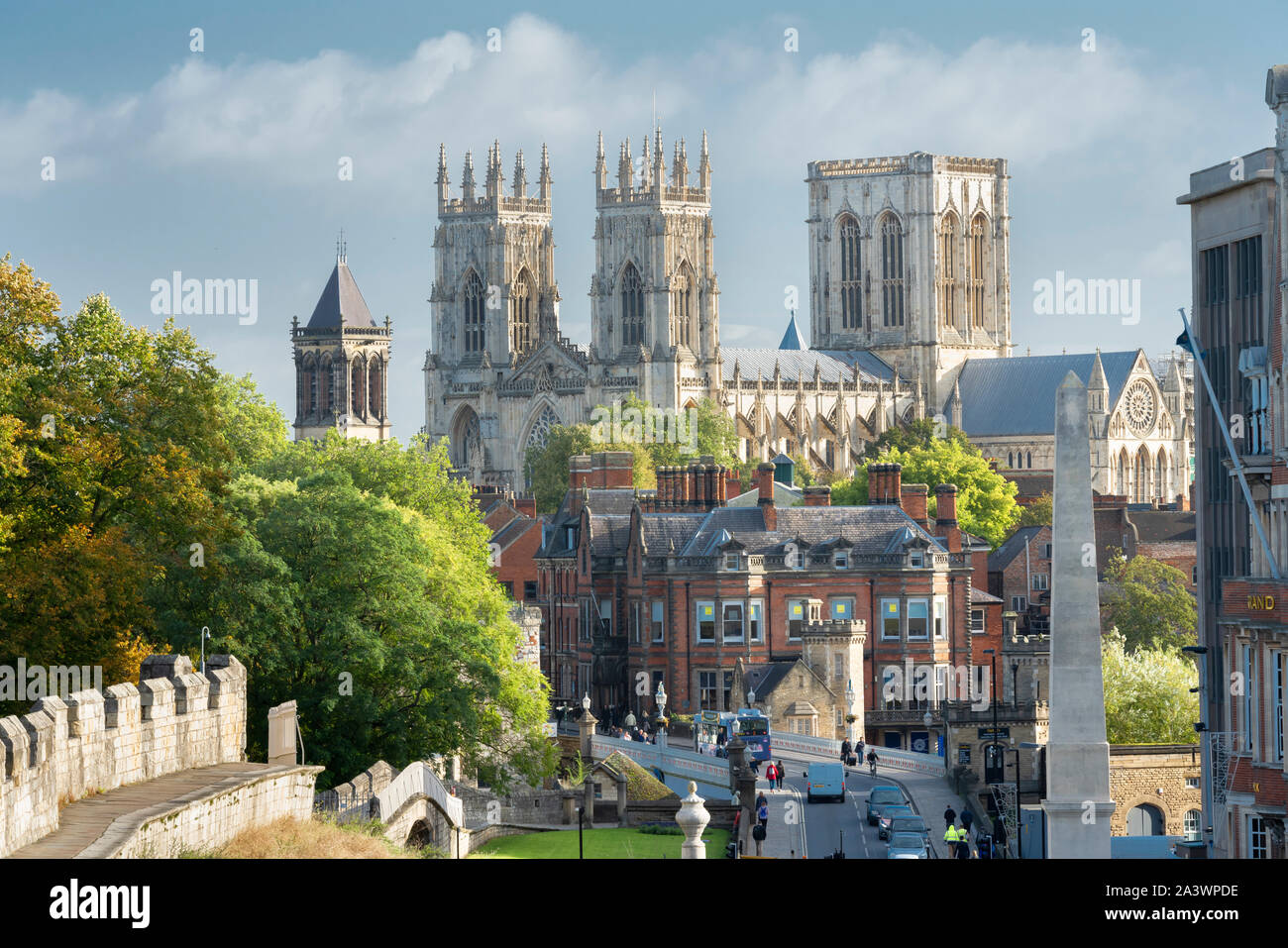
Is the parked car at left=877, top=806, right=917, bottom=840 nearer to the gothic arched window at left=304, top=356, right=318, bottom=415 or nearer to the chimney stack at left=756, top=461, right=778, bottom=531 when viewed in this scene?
the chimney stack at left=756, top=461, right=778, bottom=531

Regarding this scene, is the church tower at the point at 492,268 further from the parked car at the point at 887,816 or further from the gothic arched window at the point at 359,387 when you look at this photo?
the parked car at the point at 887,816

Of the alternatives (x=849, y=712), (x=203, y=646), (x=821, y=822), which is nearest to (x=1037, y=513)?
(x=849, y=712)

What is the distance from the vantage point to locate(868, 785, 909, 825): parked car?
50.4 metres

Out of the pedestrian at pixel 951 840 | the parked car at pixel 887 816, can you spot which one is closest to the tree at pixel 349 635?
the parked car at pixel 887 816

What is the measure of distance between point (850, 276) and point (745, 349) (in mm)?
15718

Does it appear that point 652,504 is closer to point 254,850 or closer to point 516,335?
point 254,850

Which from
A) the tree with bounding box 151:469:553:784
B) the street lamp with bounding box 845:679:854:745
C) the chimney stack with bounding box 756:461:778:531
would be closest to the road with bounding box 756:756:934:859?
the tree with bounding box 151:469:553:784

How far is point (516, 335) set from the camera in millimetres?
169875

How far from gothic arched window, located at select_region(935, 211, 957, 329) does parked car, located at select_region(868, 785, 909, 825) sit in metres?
127

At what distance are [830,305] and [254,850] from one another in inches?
6201

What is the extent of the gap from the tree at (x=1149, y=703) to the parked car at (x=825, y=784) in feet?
37.1

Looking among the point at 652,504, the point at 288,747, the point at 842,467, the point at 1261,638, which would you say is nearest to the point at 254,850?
the point at 288,747

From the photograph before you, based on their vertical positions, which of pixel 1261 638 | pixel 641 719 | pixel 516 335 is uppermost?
pixel 516 335

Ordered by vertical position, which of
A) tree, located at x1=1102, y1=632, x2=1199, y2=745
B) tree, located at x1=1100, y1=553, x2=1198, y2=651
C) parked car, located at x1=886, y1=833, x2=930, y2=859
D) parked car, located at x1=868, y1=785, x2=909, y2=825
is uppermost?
tree, located at x1=1100, y1=553, x2=1198, y2=651
